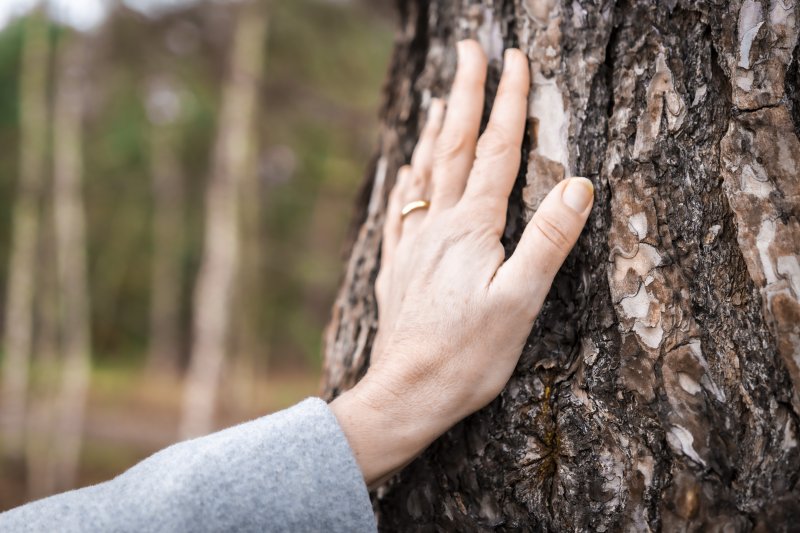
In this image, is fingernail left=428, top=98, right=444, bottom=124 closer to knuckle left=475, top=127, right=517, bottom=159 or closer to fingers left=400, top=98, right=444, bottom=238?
fingers left=400, top=98, right=444, bottom=238

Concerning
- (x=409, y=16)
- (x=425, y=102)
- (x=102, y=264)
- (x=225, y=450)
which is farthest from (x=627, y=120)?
(x=102, y=264)

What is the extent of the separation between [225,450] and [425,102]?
92 centimetres

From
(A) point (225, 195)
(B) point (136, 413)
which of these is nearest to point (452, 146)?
(A) point (225, 195)

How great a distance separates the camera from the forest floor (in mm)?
11484

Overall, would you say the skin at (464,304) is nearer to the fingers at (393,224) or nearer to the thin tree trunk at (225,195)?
the fingers at (393,224)

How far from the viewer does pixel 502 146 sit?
124cm

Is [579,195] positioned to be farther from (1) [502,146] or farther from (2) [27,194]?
(2) [27,194]

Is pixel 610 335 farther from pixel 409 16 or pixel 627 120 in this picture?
pixel 409 16

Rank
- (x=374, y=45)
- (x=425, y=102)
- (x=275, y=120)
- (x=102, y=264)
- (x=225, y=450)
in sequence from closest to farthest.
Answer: (x=225, y=450), (x=425, y=102), (x=374, y=45), (x=275, y=120), (x=102, y=264)

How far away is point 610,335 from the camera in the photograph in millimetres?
1156

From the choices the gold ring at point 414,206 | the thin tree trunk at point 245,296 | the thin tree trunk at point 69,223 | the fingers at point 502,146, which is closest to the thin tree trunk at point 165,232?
the thin tree trunk at point 69,223

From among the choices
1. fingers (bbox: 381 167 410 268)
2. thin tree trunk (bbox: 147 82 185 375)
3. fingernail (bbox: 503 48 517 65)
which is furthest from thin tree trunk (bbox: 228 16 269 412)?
fingernail (bbox: 503 48 517 65)

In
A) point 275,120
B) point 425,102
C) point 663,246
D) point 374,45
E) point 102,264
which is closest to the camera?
point 663,246

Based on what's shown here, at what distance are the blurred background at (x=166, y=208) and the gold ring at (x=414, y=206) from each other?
18.0ft
